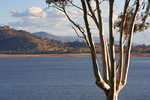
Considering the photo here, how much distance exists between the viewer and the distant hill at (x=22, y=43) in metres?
130

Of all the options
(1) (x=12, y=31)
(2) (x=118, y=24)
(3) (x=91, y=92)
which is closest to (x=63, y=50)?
(1) (x=12, y=31)

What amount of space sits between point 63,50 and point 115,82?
118818 millimetres

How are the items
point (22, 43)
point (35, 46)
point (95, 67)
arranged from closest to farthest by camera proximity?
point (95, 67)
point (35, 46)
point (22, 43)

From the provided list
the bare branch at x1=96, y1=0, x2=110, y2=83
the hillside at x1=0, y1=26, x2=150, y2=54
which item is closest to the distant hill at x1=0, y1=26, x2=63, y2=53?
the hillside at x1=0, y1=26, x2=150, y2=54

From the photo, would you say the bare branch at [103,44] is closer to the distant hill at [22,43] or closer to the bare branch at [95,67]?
the bare branch at [95,67]

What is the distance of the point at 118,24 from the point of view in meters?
9.70

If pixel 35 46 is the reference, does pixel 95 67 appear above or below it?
below

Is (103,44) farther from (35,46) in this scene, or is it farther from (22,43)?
(22,43)

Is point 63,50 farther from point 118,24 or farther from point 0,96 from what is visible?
point 118,24

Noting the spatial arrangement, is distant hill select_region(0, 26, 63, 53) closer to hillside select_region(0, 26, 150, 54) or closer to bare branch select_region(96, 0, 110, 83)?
hillside select_region(0, 26, 150, 54)

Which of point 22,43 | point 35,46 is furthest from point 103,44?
point 22,43

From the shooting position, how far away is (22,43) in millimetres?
137750

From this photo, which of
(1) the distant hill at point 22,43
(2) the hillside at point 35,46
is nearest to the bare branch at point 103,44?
(2) the hillside at point 35,46

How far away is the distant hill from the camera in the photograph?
13012 cm
